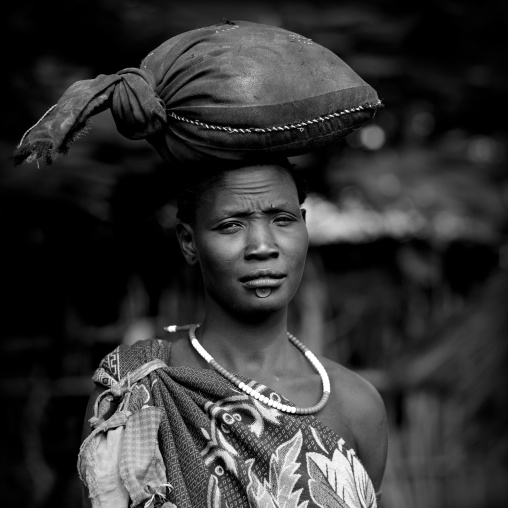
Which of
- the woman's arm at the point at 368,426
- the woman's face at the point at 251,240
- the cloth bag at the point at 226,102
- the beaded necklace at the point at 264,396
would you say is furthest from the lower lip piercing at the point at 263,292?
the woman's arm at the point at 368,426

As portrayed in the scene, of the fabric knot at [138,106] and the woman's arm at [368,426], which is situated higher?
the fabric knot at [138,106]

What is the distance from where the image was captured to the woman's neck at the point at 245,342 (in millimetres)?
2584

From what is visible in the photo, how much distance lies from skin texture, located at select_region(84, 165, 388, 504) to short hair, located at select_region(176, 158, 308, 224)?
0.06 ft

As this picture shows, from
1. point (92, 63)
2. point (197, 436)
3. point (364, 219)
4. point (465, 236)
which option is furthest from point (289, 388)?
point (465, 236)

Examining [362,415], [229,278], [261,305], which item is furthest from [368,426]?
[229,278]

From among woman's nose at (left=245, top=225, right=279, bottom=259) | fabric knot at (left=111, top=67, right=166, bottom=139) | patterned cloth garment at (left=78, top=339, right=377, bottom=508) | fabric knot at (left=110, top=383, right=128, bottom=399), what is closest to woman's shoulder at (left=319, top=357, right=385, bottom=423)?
patterned cloth garment at (left=78, top=339, right=377, bottom=508)

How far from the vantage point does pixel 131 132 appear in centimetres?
247

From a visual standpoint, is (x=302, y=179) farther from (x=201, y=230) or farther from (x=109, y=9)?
(x=109, y=9)

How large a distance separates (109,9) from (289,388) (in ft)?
A: 9.48

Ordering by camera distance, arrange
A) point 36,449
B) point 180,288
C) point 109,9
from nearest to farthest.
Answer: point 109,9 → point 36,449 → point 180,288

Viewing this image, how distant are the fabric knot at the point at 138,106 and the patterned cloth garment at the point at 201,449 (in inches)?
25.3

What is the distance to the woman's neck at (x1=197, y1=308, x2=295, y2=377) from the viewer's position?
8.48ft

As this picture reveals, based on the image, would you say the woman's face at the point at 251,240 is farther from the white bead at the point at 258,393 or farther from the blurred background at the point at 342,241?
the blurred background at the point at 342,241

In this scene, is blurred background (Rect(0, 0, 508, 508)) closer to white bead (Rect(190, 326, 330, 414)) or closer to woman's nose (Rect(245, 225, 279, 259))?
white bead (Rect(190, 326, 330, 414))
